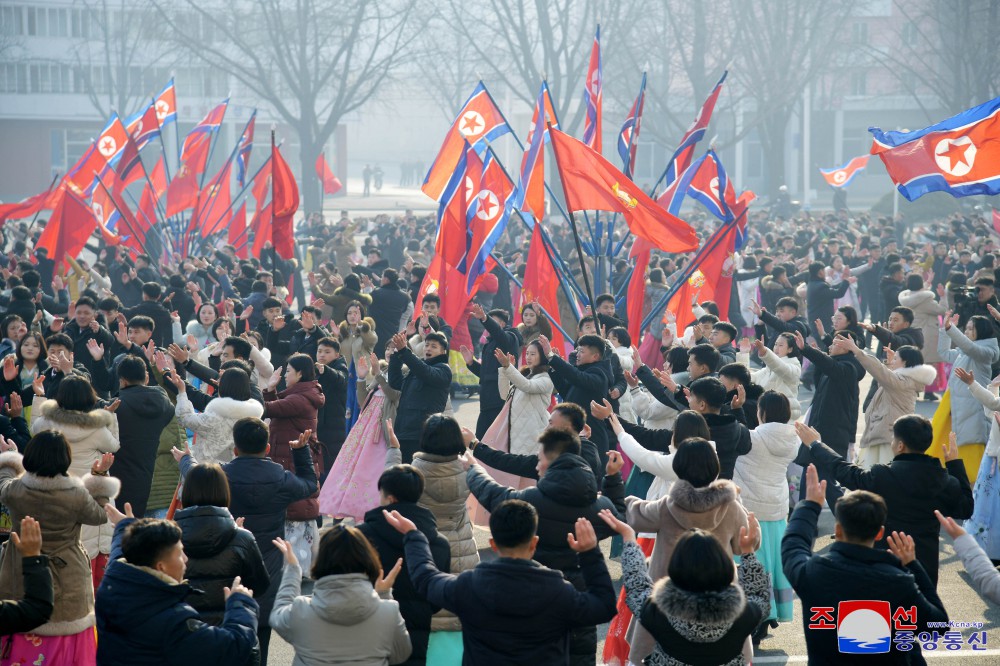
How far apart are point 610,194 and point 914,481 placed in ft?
17.5

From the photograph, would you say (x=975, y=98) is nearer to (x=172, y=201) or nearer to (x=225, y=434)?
A: (x=172, y=201)

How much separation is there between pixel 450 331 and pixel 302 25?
28.4 m

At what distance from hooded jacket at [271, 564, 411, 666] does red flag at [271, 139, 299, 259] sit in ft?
34.4

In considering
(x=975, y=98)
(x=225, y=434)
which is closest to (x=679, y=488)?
(x=225, y=434)

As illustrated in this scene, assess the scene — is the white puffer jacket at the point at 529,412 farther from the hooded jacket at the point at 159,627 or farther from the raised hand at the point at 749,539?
the hooded jacket at the point at 159,627

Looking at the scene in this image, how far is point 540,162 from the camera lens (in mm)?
11570

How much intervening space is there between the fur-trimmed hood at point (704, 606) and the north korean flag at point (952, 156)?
6575 mm

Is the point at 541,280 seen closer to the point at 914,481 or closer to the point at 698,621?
the point at 914,481

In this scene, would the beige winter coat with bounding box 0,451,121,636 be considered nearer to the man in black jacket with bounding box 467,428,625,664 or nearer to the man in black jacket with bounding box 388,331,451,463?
the man in black jacket with bounding box 467,428,625,664

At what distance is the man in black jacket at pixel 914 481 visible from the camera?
18.6 feet

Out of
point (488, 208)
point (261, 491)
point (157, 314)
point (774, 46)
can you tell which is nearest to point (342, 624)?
point (261, 491)

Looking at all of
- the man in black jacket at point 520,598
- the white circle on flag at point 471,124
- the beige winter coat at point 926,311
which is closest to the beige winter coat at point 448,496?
the man in black jacket at point 520,598

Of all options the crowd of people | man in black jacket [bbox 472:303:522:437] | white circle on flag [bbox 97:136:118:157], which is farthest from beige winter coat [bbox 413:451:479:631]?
white circle on flag [bbox 97:136:118:157]

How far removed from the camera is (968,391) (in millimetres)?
9242
